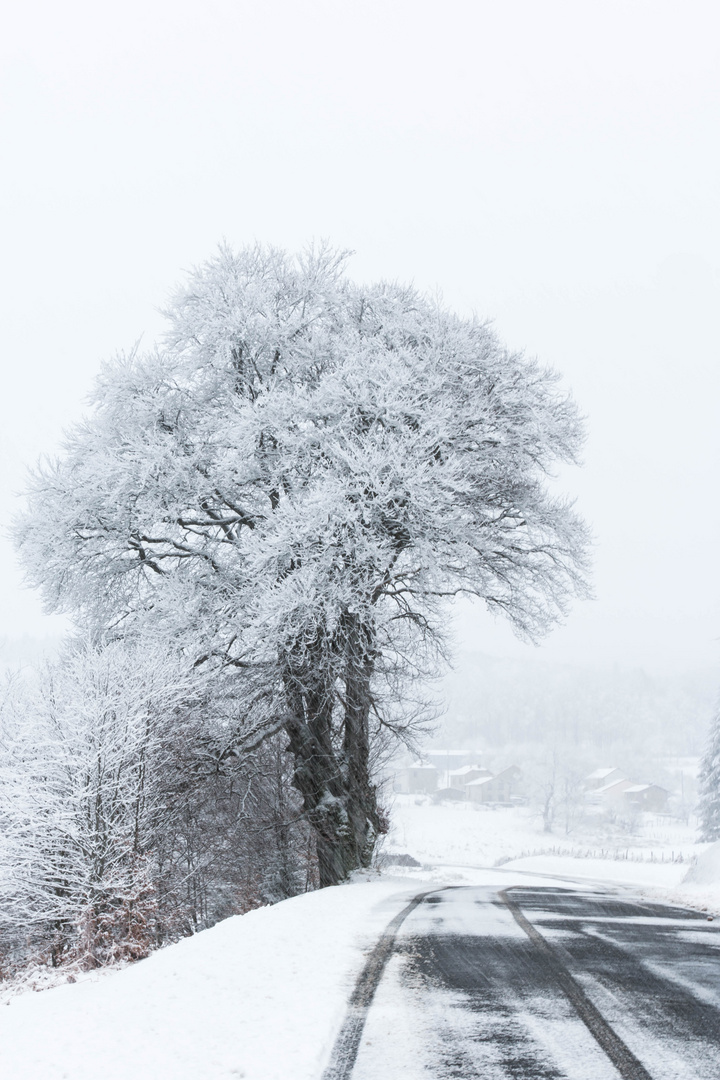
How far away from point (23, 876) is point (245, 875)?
8.93 metres

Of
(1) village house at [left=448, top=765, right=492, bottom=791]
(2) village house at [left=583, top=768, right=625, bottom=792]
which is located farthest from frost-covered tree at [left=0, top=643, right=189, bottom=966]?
(1) village house at [left=448, top=765, right=492, bottom=791]

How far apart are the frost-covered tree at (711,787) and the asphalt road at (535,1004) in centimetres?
4037

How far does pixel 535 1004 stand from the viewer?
15.9 ft

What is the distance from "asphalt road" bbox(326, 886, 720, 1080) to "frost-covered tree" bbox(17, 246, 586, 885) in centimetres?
592

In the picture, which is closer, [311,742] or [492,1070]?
[492,1070]

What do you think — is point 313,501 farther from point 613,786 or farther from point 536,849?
point 613,786

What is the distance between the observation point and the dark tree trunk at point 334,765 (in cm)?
1428

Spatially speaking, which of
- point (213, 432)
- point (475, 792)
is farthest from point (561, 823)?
point (213, 432)

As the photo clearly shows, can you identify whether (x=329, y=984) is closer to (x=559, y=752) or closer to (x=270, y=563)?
(x=270, y=563)

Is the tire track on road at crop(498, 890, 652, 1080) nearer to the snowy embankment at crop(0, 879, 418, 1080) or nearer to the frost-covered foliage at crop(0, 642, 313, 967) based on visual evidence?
the snowy embankment at crop(0, 879, 418, 1080)

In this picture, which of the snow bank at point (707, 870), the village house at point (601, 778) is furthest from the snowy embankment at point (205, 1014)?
the village house at point (601, 778)

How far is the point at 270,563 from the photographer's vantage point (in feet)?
41.7

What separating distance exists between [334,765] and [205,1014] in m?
10.1

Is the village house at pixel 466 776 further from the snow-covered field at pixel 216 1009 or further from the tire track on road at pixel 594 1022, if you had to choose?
the tire track on road at pixel 594 1022
